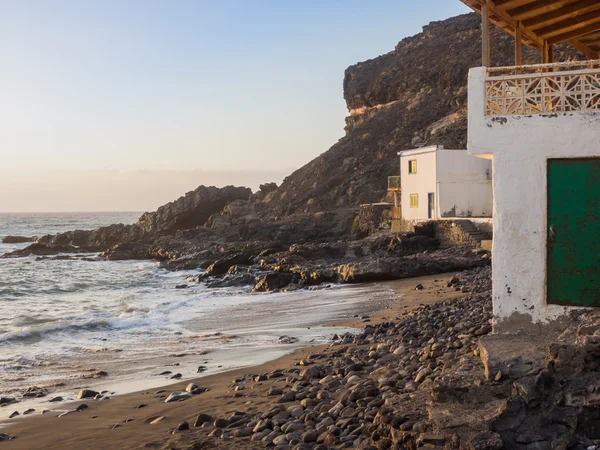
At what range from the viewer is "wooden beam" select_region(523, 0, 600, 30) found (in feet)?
32.0

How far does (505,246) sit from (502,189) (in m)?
0.80

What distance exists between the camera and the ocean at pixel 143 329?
40.4 ft

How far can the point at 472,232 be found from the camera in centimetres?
3086

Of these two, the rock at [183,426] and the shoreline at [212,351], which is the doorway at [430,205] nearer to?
the shoreline at [212,351]

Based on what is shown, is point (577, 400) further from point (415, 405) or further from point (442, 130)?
point (442, 130)

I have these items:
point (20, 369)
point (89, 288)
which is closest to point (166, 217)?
point (89, 288)

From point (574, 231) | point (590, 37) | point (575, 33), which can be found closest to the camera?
point (574, 231)

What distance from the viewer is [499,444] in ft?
18.3

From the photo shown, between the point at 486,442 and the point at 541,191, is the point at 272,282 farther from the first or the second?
the point at 486,442

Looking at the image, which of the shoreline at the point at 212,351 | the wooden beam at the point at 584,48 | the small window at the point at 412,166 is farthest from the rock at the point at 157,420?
the small window at the point at 412,166

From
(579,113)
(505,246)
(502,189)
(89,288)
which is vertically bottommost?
(89,288)

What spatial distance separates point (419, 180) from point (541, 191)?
30.7 m

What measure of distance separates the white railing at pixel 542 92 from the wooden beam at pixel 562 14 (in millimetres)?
1992

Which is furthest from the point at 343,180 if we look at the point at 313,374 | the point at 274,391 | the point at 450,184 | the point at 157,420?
the point at 157,420
